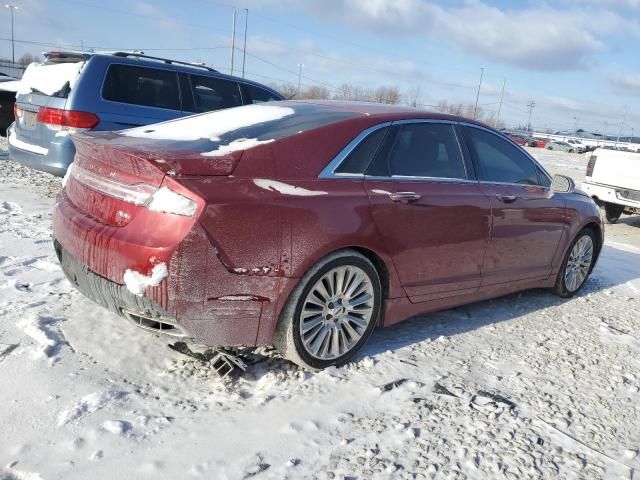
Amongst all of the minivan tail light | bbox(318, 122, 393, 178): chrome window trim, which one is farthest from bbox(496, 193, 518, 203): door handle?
the minivan tail light

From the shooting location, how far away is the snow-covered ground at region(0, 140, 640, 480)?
→ 96.9 inches

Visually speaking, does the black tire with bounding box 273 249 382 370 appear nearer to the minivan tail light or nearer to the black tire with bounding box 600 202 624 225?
the minivan tail light

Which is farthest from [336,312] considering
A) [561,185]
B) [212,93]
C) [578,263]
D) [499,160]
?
[212,93]

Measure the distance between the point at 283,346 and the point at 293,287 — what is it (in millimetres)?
355

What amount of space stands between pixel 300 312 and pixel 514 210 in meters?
2.11

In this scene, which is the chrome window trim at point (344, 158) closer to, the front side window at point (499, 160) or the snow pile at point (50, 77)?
the front side window at point (499, 160)

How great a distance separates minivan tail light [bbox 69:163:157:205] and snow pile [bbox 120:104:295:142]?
375 millimetres

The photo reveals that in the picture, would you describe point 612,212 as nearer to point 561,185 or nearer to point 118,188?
point 561,185

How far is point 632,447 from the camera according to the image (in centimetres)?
288

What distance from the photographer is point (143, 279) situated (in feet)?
8.82

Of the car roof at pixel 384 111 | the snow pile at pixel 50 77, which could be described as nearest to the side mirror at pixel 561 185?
the car roof at pixel 384 111

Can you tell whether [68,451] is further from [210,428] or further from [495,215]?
[495,215]

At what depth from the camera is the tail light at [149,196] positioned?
8.75 ft

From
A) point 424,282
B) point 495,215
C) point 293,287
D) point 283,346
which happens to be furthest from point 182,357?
point 495,215
